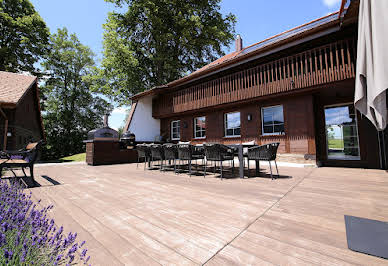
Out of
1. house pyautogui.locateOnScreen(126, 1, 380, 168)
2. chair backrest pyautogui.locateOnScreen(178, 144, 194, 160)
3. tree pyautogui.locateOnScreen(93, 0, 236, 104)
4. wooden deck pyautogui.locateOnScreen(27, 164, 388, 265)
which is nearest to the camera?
wooden deck pyautogui.locateOnScreen(27, 164, 388, 265)

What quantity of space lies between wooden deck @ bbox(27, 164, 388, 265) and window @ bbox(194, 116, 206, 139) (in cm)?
766

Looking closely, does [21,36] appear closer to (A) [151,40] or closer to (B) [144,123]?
(A) [151,40]

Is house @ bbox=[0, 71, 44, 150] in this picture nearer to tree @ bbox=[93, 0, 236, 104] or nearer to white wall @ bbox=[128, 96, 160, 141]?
tree @ bbox=[93, 0, 236, 104]

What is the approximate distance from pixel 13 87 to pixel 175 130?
925cm

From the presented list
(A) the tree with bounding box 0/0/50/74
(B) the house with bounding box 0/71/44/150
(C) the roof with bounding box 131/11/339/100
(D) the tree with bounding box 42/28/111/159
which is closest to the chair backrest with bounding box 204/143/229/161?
(C) the roof with bounding box 131/11/339/100

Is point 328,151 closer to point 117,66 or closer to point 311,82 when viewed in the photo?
point 311,82

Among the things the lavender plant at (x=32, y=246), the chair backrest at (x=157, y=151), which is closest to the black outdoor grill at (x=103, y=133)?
the chair backrest at (x=157, y=151)

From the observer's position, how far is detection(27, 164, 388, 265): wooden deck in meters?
1.34

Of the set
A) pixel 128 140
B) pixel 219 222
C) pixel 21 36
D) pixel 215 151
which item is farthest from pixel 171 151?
pixel 21 36

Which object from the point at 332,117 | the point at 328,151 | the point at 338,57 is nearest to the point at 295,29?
the point at 338,57

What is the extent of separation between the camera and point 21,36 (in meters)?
16.2

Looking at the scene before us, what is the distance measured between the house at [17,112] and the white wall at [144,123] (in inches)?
216

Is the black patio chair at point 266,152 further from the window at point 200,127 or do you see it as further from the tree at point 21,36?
the tree at point 21,36

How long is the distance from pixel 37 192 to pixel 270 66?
26.9ft
